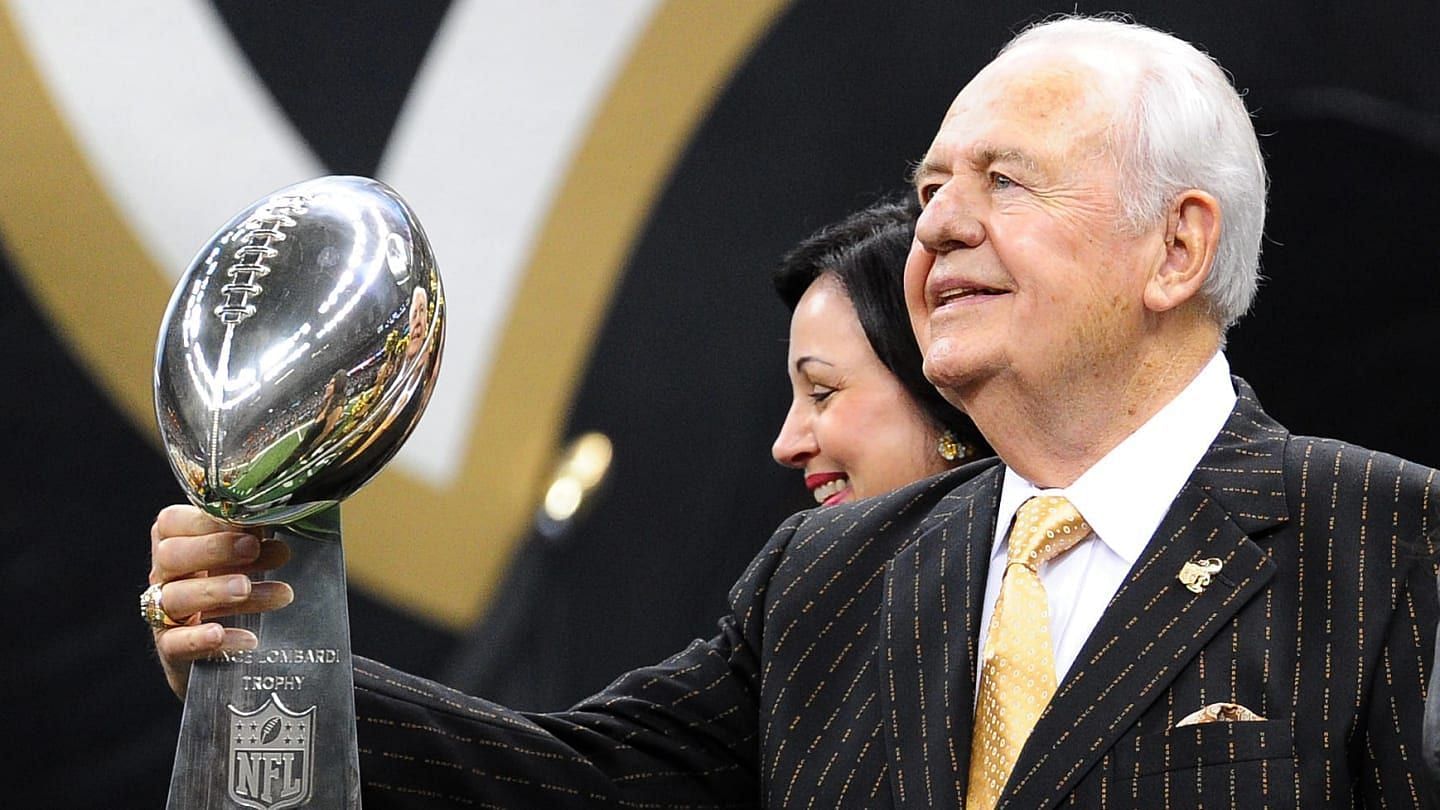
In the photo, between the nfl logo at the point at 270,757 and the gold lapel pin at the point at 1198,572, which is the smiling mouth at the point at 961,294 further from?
the nfl logo at the point at 270,757

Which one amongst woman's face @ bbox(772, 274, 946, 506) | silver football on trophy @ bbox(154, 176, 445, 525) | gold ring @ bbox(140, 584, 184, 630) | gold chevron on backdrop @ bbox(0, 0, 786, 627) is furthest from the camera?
gold chevron on backdrop @ bbox(0, 0, 786, 627)

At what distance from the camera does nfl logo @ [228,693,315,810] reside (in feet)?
3.98

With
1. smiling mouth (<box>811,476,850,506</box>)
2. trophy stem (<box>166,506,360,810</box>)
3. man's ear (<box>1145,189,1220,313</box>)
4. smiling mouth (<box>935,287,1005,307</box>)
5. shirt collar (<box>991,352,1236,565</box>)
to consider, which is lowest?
smiling mouth (<box>811,476,850,506</box>)

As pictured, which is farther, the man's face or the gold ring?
the man's face

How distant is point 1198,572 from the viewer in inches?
59.1

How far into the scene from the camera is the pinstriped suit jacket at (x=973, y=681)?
1.39 m

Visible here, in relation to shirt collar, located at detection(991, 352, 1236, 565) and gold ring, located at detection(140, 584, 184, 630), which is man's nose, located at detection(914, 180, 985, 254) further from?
gold ring, located at detection(140, 584, 184, 630)

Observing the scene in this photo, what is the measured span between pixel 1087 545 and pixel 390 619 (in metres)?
1.53

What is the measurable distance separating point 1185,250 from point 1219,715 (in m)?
0.48

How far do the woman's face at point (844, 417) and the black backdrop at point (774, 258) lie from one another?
1.44 feet

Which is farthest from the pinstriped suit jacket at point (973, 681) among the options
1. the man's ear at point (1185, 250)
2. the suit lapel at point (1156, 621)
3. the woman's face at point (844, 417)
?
the woman's face at point (844, 417)

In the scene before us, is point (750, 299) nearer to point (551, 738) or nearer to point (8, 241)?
point (8, 241)

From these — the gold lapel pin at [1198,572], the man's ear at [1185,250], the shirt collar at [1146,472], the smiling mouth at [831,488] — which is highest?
the man's ear at [1185,250]

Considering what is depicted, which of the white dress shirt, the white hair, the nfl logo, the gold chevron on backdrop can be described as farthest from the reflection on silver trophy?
the gold chevron on backdrop
